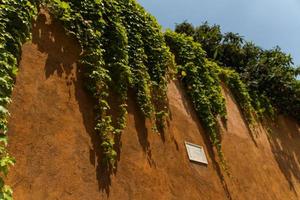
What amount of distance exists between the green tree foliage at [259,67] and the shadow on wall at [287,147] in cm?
39

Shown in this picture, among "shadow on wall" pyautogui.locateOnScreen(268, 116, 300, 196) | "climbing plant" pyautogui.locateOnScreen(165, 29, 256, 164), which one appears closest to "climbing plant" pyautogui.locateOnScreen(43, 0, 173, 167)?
"climbing plant" pyautogui.locateOnScreen(165, 29, 256, 164)

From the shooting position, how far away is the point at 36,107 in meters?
4.77

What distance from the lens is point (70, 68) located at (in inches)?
219

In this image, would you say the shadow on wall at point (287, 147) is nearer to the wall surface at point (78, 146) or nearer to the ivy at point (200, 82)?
the wall surface at point (78, 146)

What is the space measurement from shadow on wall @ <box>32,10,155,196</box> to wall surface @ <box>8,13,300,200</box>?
14mm

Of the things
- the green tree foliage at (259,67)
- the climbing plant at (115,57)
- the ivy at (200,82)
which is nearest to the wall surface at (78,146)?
the climbing plant at (115,57)

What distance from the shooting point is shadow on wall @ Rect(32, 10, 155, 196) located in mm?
5164

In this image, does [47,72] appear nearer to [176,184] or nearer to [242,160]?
[176,184]

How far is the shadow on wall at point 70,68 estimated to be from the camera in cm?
516

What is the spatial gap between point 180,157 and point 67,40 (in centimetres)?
275

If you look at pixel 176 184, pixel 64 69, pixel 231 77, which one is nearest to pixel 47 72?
pixel 64 69

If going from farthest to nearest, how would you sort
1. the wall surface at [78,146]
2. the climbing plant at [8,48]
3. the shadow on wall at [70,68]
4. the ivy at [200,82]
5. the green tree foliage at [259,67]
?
the green tree foliage at [259,67] < the ivy at [200,82] < the shadow on wall at [70,68] < the wall surface at [78,146] < the climbing plant at [8,48]

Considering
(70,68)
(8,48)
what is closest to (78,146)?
(70,68)

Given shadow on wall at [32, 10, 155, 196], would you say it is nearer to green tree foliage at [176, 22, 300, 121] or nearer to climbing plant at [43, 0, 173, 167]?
climbing plant at [43, 0, 173, 167]
